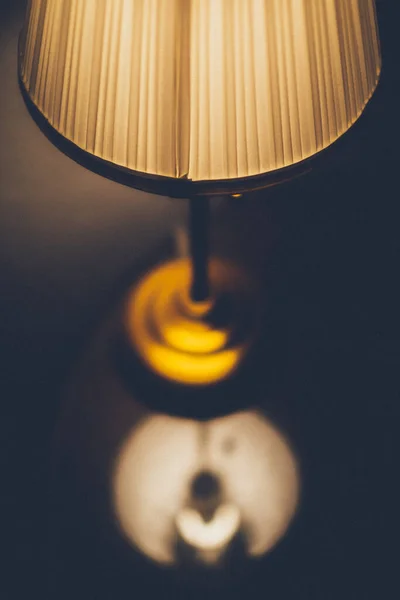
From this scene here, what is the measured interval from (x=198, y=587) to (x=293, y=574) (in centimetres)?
8

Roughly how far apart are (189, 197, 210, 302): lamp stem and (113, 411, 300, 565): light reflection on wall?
128 mm

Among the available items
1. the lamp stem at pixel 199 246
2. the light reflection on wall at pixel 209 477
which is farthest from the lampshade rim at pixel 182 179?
the light reflection on wall at pixel 209 477

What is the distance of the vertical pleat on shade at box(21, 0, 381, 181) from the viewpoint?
286mm

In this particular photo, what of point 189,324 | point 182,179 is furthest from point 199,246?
point 182,179

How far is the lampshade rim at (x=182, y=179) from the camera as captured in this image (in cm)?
31

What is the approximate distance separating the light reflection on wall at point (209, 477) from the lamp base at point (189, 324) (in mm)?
56

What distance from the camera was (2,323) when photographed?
2.14ft

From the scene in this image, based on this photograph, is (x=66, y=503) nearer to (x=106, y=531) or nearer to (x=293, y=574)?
(x=106, y=531)

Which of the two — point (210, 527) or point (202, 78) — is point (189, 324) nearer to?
point (210, 527)

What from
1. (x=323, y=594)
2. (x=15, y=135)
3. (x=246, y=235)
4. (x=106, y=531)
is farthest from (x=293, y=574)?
(x=15, y=135)

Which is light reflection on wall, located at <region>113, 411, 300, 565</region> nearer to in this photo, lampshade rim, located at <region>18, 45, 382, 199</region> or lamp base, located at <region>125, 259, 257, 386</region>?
lamp base, located at <region>125, 259, 257, 386</region>

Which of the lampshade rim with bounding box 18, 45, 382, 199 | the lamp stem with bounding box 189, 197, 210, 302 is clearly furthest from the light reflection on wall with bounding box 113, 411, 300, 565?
the lampshade rim with bounding box 18, 45, 382, 199

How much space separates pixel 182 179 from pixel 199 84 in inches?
1.8

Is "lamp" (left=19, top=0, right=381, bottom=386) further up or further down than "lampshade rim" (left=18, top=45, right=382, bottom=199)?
further up
